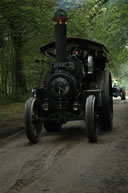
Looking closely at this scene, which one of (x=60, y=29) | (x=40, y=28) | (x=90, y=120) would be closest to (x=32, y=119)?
(x=90, y=120)

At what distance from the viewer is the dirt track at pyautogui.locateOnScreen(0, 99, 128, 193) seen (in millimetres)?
3082

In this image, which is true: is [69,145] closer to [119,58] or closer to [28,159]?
[28,159]

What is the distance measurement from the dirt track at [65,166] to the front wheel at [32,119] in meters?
0.21

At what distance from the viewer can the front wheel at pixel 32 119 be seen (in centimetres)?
550

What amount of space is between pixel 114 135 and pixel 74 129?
150 cm

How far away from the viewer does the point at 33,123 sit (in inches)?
235

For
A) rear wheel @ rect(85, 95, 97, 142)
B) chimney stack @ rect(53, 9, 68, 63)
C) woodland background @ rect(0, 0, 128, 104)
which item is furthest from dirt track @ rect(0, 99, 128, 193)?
woodland background @ rect(0, 0, 128, 104)

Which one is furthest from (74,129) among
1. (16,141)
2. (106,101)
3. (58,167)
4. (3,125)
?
(58,167)

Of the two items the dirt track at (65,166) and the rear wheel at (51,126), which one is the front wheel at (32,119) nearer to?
the dirt track at (65,166)

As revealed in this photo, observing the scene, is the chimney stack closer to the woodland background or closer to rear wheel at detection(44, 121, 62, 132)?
the woodland background

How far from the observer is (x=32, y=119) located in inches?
232

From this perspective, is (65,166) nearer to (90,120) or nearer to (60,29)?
(90,120)

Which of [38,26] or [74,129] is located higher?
[38,26]

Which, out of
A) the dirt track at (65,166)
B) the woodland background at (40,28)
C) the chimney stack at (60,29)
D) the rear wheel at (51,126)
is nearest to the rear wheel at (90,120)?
the dirt track at (65,166)
